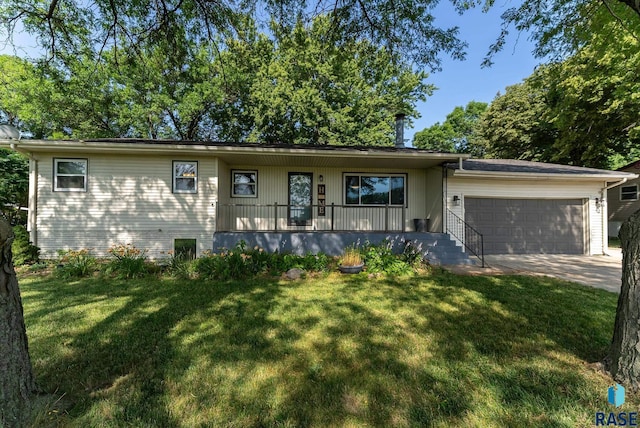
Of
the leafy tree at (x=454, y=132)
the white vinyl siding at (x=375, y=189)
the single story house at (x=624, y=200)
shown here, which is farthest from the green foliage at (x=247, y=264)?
the leafy tree at (x=454, y=132)

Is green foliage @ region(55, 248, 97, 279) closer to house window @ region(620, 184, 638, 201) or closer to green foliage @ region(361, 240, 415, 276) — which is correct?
green foliage @ region(361, 240, 415, 276)

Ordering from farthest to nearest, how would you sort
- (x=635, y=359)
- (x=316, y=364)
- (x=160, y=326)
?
(x=160, y=326) < (x=316, y=364) < (x=635, y=359)

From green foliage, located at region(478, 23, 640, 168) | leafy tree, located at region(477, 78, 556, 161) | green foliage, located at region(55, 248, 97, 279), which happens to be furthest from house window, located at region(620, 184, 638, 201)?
green foliage, located at region(55, 248, 97, 279)

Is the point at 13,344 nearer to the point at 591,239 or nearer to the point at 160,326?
the point at 160,326

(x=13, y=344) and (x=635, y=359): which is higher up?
(x=13, y=344)

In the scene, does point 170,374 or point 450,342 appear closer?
point 170,374

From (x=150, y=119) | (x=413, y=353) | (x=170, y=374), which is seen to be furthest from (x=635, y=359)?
(x=150, y=119)

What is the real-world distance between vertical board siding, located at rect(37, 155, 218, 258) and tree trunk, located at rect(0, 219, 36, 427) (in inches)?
253

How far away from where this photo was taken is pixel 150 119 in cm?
1780

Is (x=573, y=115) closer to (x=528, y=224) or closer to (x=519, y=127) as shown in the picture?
(x=519, y=127)

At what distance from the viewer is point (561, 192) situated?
9758 mm

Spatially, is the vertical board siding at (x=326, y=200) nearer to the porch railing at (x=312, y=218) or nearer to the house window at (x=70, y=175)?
the porch railing at (x=312, y=218)

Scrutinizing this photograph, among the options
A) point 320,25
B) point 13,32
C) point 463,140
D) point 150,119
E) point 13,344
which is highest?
point 463,140

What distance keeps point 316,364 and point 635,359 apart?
265cm
